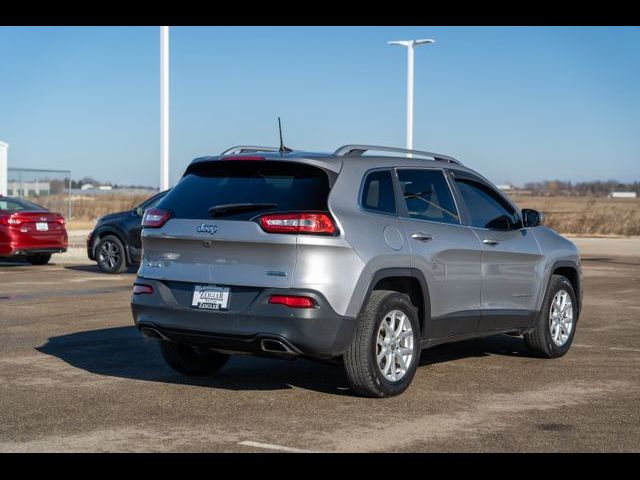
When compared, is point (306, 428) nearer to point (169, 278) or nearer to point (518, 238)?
point (169, 278)

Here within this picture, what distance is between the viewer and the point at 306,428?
7.11 m

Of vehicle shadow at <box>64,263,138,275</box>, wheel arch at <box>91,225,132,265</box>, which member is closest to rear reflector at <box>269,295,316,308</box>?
wheel arch at <box>91,225,132,265</box>

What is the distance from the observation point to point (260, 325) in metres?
7.75

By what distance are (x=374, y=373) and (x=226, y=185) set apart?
1.80 meters

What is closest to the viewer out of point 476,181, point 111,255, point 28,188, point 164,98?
point 476,181

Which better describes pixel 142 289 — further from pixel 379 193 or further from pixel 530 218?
pixel 530 218

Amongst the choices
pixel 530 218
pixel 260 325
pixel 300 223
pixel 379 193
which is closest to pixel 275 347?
pixel 260 325

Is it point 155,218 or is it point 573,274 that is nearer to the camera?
point 155,218

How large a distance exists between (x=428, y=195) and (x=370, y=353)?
5.51 ft

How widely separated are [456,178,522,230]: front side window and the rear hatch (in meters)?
2.01

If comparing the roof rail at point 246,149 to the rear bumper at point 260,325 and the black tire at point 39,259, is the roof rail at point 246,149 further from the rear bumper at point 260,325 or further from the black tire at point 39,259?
the black tire at point 39,259
